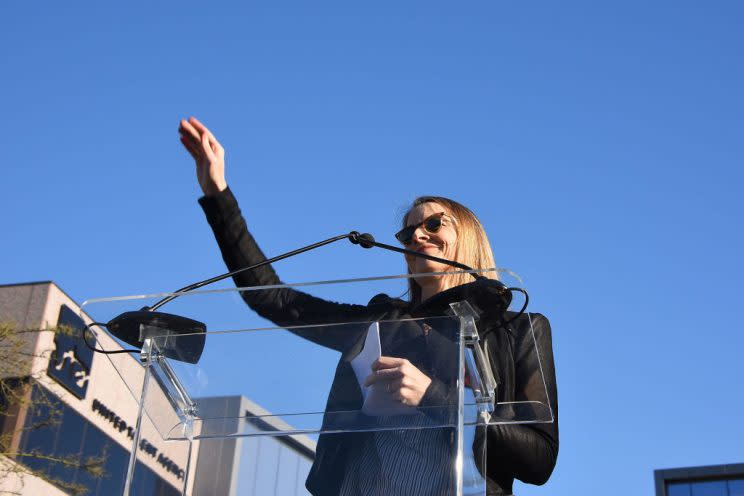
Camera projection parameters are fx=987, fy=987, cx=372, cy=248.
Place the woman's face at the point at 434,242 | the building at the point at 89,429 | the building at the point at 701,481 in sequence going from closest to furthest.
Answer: the building at the point at 89,429, the woman's face at the point at 434,242, the building at the point at 701,481

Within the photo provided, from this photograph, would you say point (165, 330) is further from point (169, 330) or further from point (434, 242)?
point (434, 242)

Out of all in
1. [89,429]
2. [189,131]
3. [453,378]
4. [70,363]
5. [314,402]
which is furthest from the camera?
[89,429]

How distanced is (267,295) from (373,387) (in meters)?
0.41

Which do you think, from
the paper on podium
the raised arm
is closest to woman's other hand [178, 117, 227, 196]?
the raised arm

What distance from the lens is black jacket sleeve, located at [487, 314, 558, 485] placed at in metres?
2.11

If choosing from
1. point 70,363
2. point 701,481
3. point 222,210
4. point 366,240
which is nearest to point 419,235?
point 366,240

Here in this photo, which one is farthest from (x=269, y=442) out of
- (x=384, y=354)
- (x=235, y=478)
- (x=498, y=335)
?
(x=498, y=335)

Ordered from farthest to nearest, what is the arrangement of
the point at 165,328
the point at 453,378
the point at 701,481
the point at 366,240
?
the point at 701,481 → the point at 366,240 → the point at 165,328 → the point at 453,378

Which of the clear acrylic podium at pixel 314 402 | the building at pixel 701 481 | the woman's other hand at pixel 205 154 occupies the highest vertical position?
the building at pixel 701 481

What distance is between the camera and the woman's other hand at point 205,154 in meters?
2.69

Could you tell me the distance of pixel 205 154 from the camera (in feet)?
8.88

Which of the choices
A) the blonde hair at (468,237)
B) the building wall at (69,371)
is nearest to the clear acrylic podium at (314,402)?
the blonde hair at (468,237)

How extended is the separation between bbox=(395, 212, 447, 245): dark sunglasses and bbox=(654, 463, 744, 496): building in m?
40.6

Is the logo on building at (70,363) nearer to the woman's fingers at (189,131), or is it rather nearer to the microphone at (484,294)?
the woman's fingers at (189,131)
